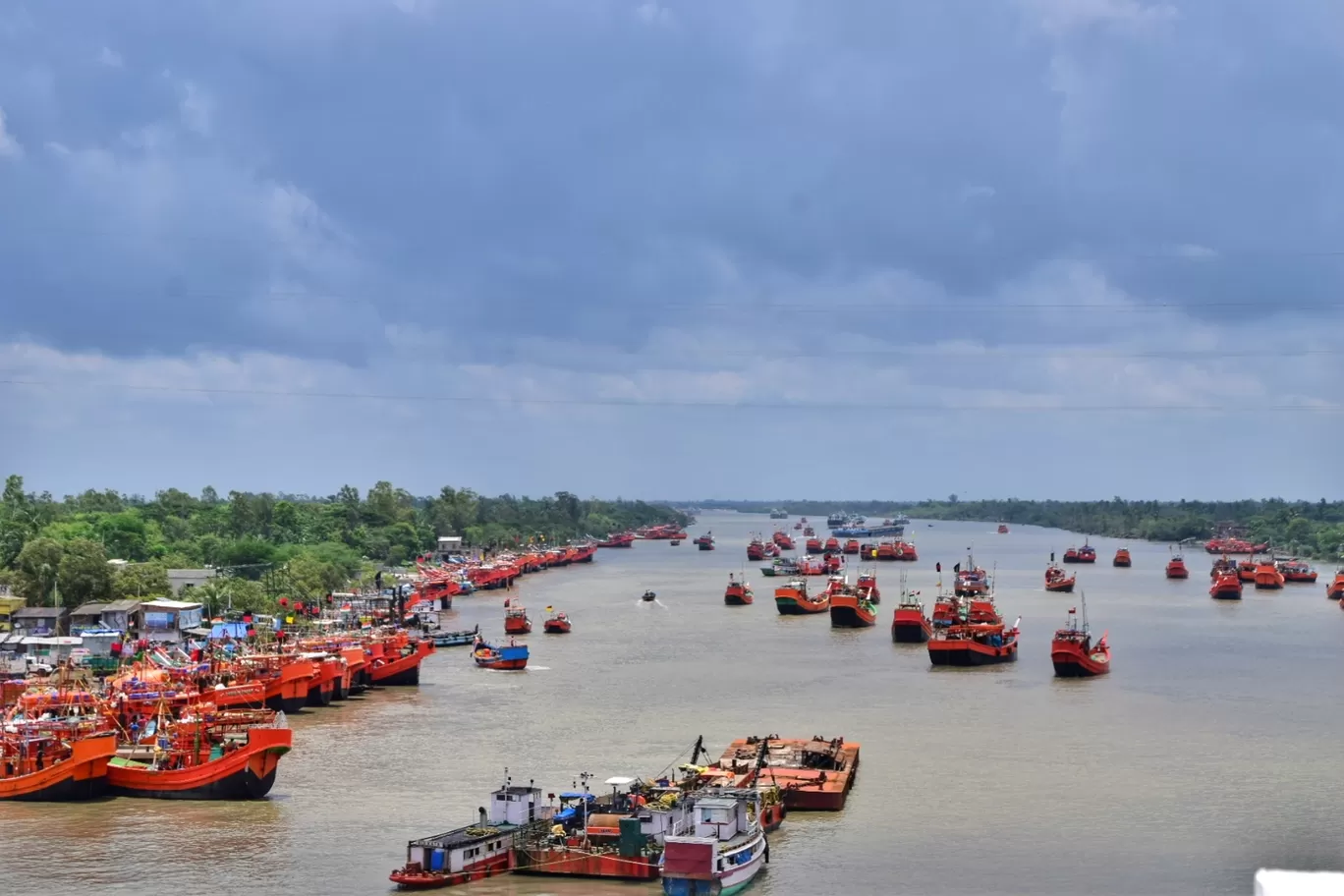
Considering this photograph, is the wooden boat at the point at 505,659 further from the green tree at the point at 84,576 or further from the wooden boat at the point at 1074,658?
the wooden boat at the point at 1074,658

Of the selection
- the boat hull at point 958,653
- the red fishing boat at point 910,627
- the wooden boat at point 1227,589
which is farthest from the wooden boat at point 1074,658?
the wooden boat at point 1227,589

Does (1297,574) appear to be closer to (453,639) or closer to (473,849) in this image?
(453,639)

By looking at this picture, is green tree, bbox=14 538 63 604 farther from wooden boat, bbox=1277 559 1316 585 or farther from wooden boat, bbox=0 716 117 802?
wooden boat, bbox=1277 559 1316 585

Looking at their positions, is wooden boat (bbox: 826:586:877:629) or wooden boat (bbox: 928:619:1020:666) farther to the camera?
wooden boat (bbox: 826:586:877:629)

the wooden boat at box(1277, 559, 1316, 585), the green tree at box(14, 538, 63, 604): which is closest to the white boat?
the green tree at box(14, 538, 63, 604)

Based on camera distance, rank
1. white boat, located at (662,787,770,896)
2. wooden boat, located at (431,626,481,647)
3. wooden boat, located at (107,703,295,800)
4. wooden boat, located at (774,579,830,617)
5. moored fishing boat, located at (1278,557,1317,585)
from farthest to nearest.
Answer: moored fishing boat, located at (1278,557,1317,585) → wooden boat, located at (774,579,830,617) → wooden boat, located at (431,626,481,647) → wooden boat, located at (107,703,295,800) → white boat, located at (662,787,770,896)

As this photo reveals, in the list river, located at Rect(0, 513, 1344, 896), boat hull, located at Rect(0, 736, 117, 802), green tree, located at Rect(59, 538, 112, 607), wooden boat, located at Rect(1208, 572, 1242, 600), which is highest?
green tree, located at Rect(59, 538, 112, 607)

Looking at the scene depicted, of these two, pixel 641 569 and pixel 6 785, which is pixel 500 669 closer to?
pixel 6 785

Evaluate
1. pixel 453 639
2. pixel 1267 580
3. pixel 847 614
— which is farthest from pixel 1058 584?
pixel 453 639
